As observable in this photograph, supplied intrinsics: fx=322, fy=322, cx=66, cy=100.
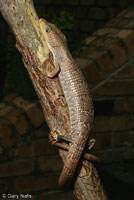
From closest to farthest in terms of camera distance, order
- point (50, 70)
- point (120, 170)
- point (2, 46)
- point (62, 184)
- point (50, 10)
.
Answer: point (50, 70) → point (62, 184) → point (120, 170) → point (2, 46) → point (50, 10)

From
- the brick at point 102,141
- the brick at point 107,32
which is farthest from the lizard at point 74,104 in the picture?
the brick at point 107,32

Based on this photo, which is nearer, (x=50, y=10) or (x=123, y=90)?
(x=123, y=90)

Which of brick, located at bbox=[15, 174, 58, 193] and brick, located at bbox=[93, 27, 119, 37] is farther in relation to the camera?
brick, located at bbox=[93, 27, 119, 37]

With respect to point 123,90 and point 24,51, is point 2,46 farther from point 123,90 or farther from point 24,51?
point 24,51

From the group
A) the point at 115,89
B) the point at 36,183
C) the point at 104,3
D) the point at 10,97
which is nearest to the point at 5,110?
the point at 10,97

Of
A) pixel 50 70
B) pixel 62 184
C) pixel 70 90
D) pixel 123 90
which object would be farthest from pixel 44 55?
pixel 123 90

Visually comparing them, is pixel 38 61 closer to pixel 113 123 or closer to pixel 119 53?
pixel 119 53

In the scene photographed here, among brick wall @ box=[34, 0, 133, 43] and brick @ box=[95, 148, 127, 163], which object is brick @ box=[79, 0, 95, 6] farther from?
brick @ box=[95, 148, 127, 163]

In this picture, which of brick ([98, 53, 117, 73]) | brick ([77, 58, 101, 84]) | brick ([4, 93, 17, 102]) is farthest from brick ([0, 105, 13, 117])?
brick ([98, 53, 117, 73])
